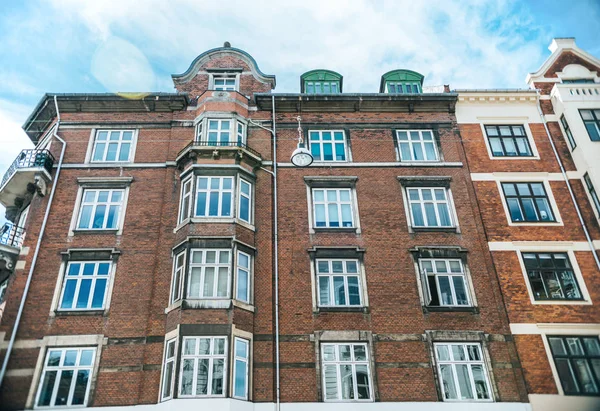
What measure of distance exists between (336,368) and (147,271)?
7.60 meters

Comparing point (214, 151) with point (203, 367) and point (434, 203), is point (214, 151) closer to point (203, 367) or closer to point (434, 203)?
point (203, 367)

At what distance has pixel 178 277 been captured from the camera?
55.1 feet

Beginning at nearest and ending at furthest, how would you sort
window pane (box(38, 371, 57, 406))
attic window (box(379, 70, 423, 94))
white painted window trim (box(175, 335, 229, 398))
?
white painted window trim (box(175, 335, 229, 398)) < window pane (box(38, 371, 57, 406)) < attic window (box(379, 70, 423, 94))

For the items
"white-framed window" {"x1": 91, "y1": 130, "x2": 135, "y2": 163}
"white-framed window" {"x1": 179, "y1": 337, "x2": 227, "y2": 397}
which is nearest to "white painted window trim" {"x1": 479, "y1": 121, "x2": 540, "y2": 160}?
"white-framed window" {"x1": 179, "y1": 337, "x2": 227, "y2": 397}

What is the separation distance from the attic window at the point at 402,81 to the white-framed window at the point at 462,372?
40.8 ft

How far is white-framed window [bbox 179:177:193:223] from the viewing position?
17969mm

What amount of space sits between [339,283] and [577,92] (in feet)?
46.0

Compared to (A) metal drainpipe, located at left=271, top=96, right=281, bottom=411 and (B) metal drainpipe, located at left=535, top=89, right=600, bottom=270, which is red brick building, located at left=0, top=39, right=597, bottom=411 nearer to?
(A) metal drainpipe, located at left=271, top=96, right=281, bottom=411

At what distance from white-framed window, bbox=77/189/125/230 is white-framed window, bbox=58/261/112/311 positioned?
1616 millimetres

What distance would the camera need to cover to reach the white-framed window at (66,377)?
1471cm

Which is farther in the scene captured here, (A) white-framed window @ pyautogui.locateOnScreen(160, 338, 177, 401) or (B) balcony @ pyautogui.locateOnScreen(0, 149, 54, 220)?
(B) balcony @ pyautogui.locateOnScreen(0, 149, 54, 220)

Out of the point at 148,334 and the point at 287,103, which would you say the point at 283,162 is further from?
the point at 148,334

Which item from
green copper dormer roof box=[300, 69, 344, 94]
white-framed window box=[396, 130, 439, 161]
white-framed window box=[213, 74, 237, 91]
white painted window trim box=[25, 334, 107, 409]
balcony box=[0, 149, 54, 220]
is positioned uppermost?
green copper dormer roof box=[300, 69, 344, 94]

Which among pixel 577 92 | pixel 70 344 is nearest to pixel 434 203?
pixel 577 92
